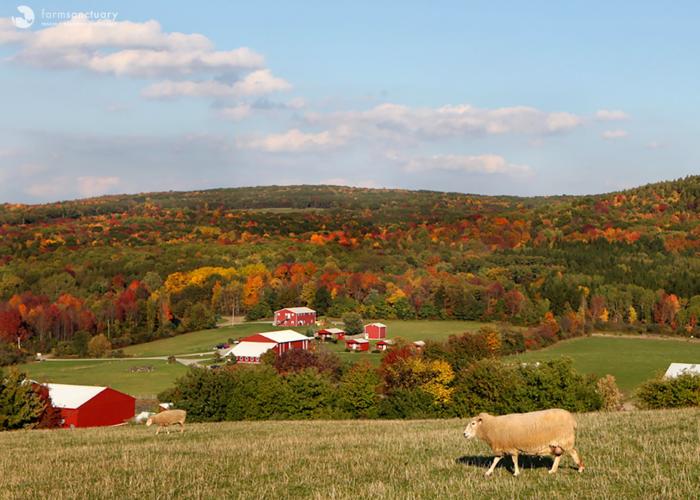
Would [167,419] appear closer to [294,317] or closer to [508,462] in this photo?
[508,462]

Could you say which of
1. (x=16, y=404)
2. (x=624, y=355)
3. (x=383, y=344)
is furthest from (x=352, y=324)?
(x=16, y=404)

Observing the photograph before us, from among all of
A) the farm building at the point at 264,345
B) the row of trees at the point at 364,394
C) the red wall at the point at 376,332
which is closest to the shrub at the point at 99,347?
the farm building at the point at 264,345

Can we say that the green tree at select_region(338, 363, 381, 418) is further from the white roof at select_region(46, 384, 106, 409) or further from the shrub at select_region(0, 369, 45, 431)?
the white roof at select_region(46, 384, 106, 409)

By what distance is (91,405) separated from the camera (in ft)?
225

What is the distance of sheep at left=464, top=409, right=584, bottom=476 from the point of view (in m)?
14.2

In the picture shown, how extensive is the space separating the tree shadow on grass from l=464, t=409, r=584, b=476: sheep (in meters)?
0.79

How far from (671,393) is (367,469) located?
3718cm

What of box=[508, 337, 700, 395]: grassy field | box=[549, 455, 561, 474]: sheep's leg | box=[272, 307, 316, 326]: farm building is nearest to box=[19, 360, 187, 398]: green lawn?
box=[272, 307, 316, 326]: farm building

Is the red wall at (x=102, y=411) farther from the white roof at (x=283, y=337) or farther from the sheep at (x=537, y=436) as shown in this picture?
the sheep at (x=537, y=436)

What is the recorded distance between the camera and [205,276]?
568 feet

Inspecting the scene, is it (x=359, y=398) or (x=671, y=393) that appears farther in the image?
(x=359, y=398)

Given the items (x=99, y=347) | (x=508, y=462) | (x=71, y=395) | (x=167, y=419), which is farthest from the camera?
(x=99, y=347)

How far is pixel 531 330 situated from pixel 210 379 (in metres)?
80.6

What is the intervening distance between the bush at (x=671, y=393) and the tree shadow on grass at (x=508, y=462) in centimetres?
3384
